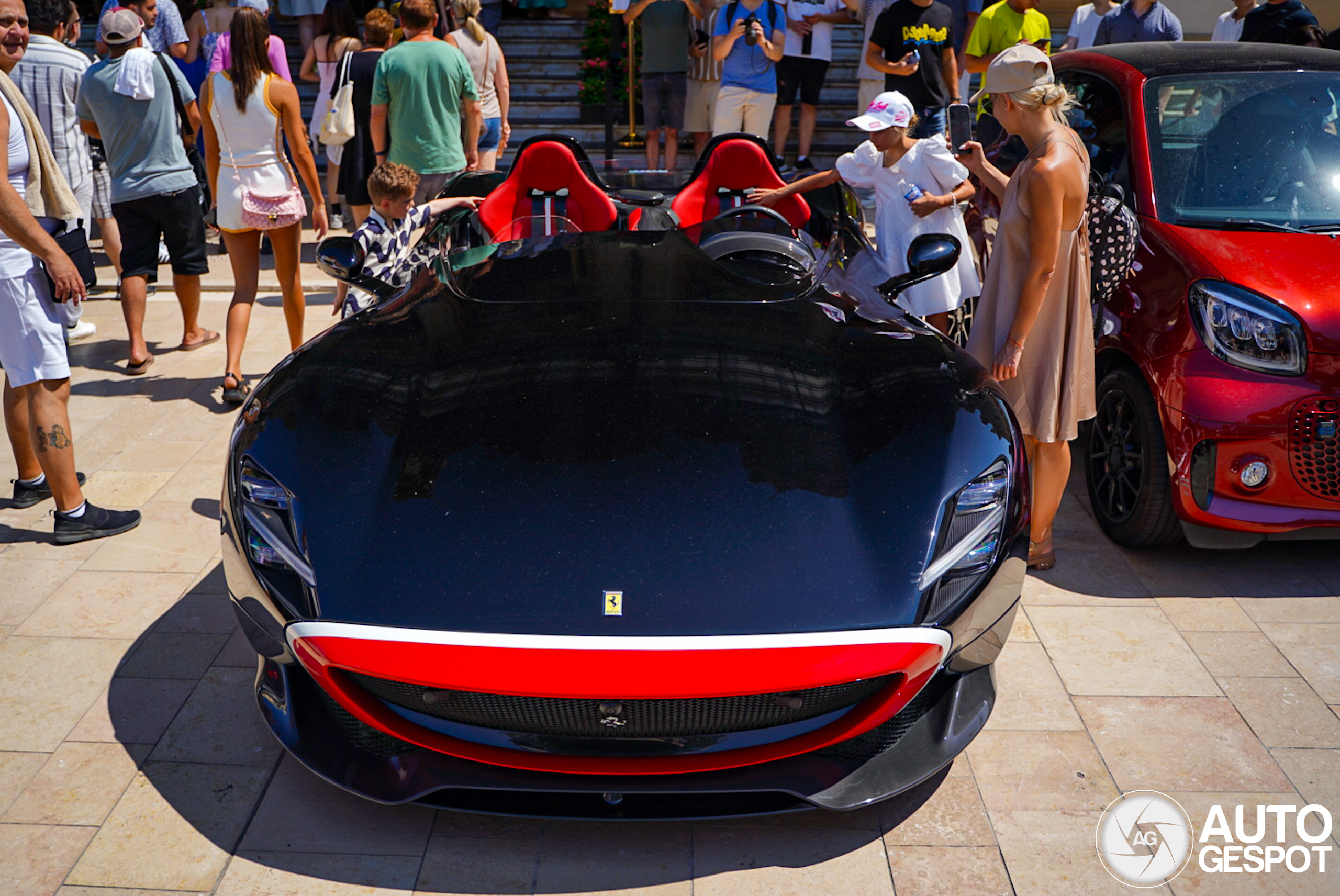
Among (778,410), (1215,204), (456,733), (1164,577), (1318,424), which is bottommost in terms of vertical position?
(1164,577)

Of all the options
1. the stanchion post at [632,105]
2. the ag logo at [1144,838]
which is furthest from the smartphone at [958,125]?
the stanchion post at [632,105]

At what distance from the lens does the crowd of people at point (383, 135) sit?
3822 millimetres

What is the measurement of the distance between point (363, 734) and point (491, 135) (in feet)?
20.2

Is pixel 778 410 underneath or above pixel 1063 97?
underneath

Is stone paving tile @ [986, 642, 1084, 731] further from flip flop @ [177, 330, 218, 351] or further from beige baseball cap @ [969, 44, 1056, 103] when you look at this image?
flip flop @ [177, 330, 218, 351]

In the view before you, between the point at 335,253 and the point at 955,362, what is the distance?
6.85 feet

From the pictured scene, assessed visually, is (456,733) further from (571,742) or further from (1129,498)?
(1129,498)

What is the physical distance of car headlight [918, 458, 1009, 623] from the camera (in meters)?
2.47

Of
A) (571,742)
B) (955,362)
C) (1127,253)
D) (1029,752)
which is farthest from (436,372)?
(1127,253)

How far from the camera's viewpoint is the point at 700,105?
Result: 912 centimetres

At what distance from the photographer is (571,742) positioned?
2396 millimetres

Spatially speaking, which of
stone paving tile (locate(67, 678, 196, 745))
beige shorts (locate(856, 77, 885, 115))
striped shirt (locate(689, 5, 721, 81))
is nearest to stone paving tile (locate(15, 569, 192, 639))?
stone paving tile (locate(67, 678, 196, 745))

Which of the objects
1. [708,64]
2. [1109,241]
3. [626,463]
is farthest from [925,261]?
[708,64]

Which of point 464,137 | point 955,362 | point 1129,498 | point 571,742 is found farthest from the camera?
point 464,137
